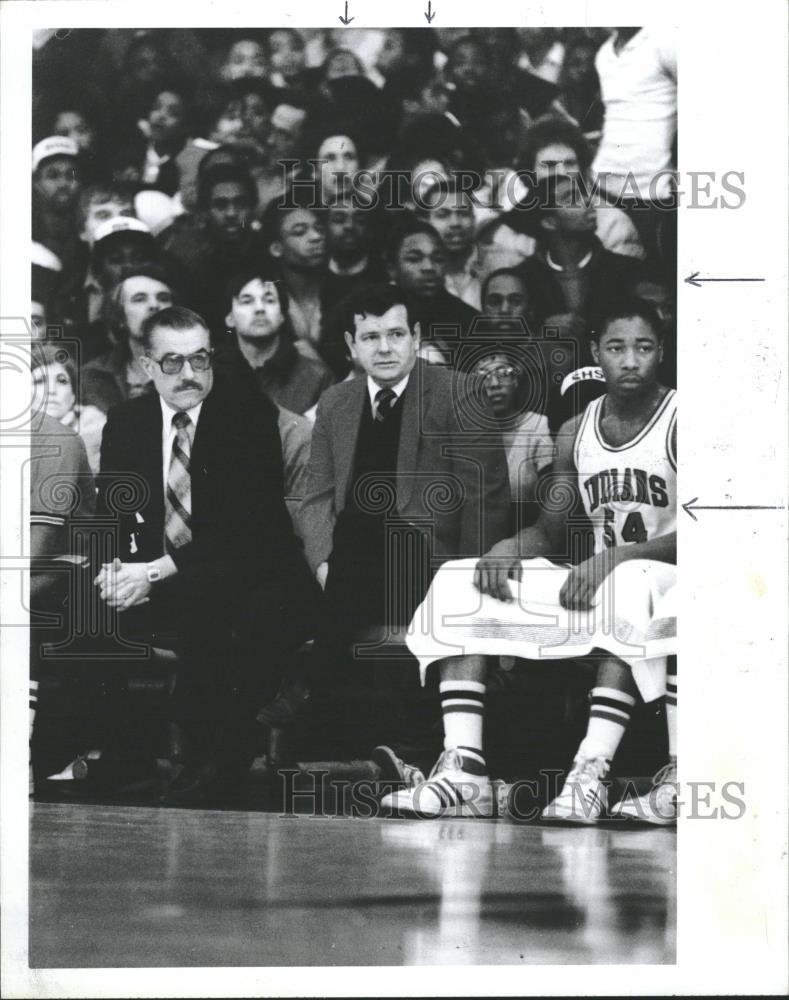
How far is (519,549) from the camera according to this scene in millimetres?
4316

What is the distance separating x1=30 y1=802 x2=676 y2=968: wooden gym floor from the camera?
4270 mm

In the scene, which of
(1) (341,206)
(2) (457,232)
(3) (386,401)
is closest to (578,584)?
(3) (386,401)

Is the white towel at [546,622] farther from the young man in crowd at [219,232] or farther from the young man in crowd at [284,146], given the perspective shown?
the young man in crowd at [284,146]

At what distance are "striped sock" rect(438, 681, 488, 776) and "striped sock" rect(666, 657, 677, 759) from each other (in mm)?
569

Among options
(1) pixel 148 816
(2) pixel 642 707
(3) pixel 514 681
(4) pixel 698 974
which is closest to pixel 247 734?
(1) pixel 148 816

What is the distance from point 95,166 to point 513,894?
8.39ft

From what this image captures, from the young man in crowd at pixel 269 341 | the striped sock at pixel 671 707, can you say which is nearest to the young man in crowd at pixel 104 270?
the young man in crowd at pixel 269 341

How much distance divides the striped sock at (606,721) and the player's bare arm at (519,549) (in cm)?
42

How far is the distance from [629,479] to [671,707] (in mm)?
713

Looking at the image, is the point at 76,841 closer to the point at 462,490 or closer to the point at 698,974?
the point at 462,490

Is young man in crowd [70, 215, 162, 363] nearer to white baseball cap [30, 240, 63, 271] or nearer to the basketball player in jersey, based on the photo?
white baseball cap [30, 240, 63, 271]

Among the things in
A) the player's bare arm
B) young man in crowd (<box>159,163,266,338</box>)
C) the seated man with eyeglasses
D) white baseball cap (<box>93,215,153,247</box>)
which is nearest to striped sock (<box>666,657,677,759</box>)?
the player's bare arm

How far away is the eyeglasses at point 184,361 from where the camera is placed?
4332mm

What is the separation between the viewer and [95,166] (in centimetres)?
429
